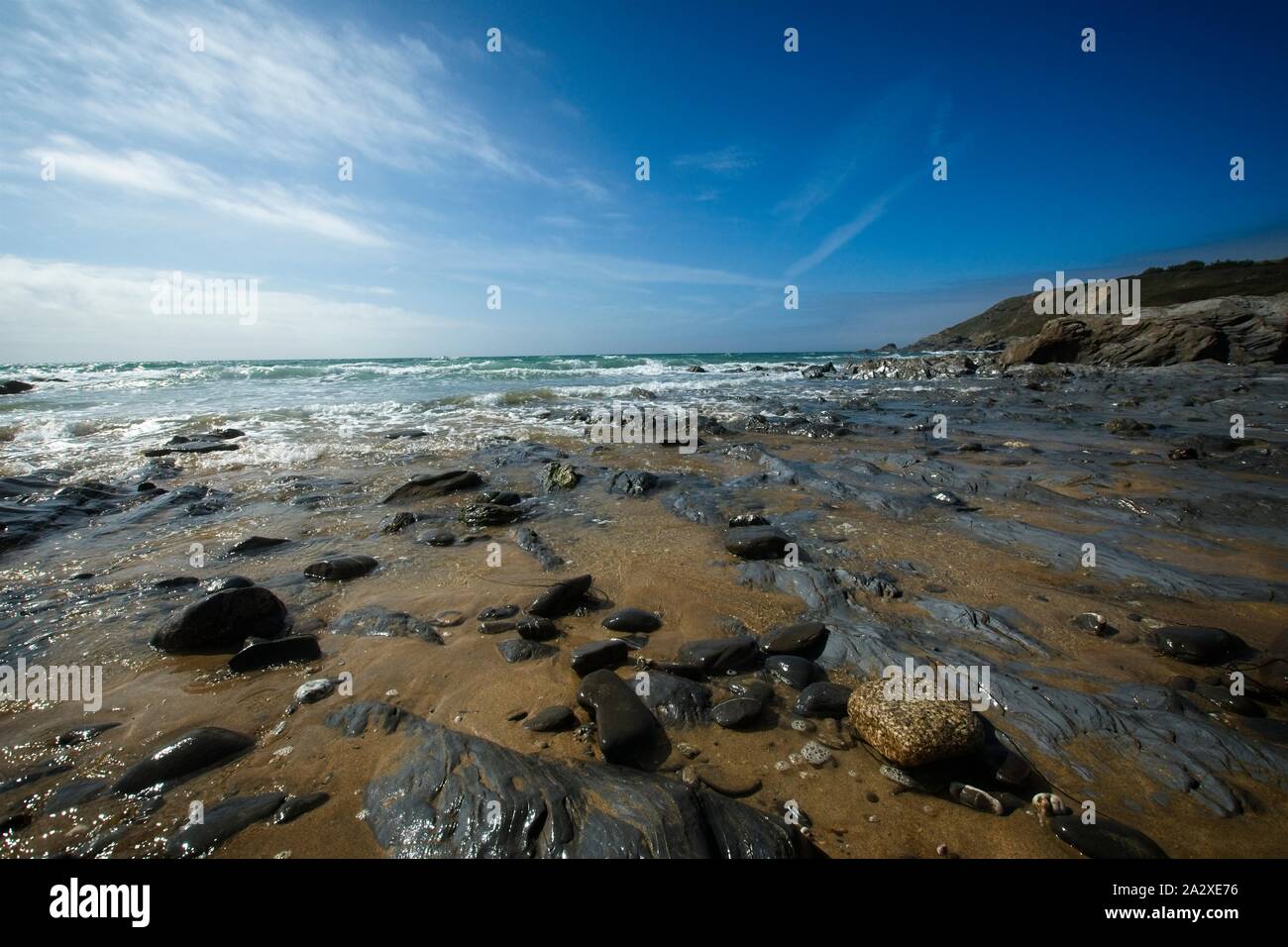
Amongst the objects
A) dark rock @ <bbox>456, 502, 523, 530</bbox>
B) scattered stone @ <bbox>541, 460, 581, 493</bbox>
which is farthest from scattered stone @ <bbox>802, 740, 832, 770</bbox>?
scattered stone @ <bbox>541, 460, 581, 493</bbox>

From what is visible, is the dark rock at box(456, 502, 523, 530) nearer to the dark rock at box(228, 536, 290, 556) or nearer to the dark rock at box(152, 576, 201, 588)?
the dark rock at box(228, 536, 290, 556)

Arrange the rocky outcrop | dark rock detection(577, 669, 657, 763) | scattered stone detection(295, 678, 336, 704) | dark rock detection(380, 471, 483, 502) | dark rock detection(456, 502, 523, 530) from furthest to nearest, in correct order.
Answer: the rocky outcrop
dark rock detection(380, 471, 483, 502)
dark rock detection(456, 502, 523, 530)
scattered stone detection(295, 678, 336, 704)
dark rock detection(577, 669, 657, 763)

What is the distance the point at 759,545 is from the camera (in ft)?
17.7

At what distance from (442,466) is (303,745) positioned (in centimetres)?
759

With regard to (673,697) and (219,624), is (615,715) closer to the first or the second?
(673,697)

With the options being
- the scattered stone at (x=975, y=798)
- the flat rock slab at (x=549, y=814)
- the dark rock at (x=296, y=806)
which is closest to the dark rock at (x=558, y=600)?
the flat rock slab at (x=549, y=814)

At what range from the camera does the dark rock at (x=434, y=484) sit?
25.2 feet

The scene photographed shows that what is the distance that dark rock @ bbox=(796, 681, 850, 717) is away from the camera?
2977 millimetres

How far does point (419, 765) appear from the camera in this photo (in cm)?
262

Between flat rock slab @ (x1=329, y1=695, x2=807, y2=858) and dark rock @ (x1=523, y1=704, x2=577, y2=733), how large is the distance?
245 mm

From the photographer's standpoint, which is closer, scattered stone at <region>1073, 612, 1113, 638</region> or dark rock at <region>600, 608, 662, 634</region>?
scattered stone at <region>1073, 612, 1113, 638</region>

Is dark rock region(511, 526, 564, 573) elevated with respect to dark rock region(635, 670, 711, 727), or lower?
elevated
